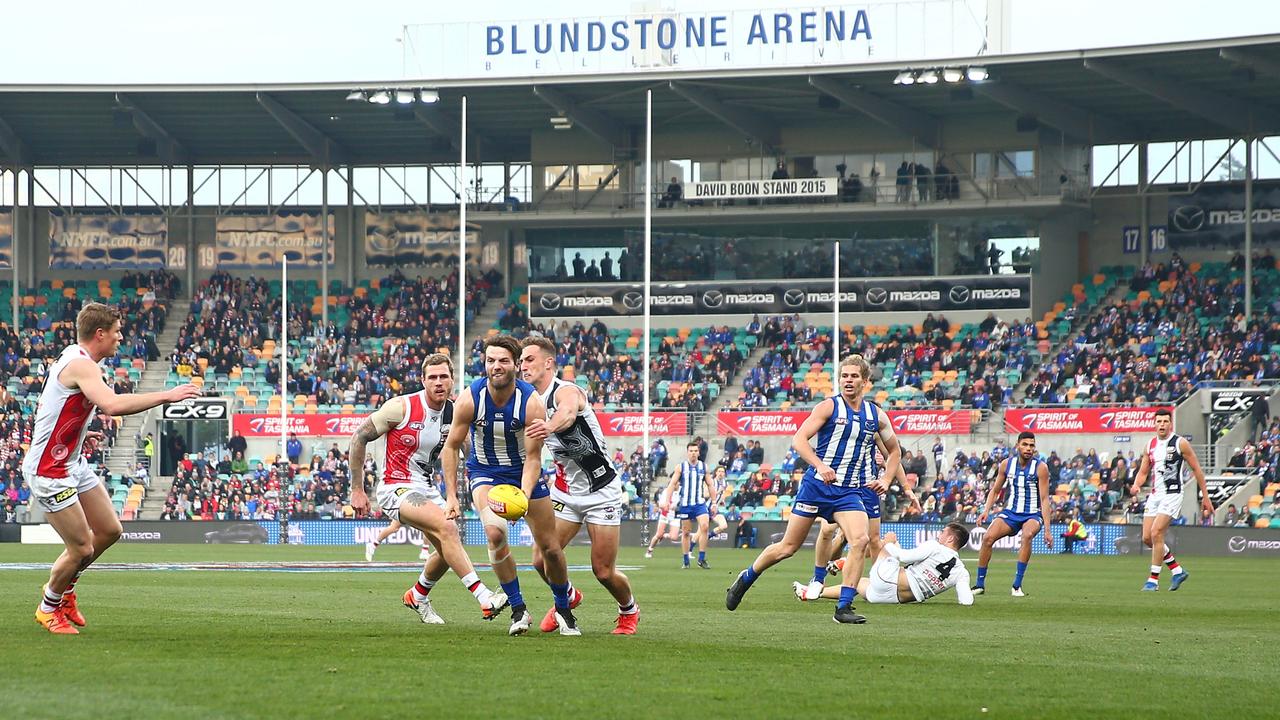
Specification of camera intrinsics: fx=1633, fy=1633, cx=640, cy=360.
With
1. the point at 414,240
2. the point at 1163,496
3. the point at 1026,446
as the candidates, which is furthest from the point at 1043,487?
the point at 414,240

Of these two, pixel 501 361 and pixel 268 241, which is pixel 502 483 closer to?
pixel 501 361

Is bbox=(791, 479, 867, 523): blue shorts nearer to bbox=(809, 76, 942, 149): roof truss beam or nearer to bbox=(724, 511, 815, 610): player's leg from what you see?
bbox=(724, 511, 815, 610): player's leg

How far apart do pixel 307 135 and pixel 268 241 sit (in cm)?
575

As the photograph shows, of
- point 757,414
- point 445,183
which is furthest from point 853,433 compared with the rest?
point 445,183

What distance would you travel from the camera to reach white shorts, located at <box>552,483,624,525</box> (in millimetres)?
12641

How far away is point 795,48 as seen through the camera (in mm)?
53938

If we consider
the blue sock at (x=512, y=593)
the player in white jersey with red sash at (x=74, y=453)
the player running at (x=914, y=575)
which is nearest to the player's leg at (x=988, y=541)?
the player running at (x=914, y=575)

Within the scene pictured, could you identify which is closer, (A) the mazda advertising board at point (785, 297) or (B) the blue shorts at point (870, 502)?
(B) the blue shorts at point (870, 502)

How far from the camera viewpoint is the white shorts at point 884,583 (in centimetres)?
1786

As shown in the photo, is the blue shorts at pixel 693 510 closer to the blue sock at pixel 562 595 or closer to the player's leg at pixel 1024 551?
the player's leg at pixel 1024 551

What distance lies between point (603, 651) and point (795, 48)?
44.6 m

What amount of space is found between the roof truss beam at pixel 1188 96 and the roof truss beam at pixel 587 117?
17.2 m

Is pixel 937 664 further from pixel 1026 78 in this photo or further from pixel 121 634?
pixel 1026 78

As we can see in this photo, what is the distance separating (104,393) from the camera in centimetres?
1134
